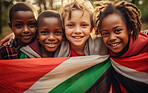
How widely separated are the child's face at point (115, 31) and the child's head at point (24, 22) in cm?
128

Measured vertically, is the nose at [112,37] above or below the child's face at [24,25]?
below

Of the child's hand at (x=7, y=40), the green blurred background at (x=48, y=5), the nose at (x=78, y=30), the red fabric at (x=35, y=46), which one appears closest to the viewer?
the nose at (x=78, y=30)

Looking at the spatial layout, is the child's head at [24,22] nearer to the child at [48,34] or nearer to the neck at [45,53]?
the child at [48,34]

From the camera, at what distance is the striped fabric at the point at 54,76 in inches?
61.4

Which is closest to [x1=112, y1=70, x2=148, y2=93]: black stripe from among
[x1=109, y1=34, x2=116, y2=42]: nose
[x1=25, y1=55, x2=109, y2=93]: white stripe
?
[x1=25, y1=55, x2=109, y2=93]: white stripe

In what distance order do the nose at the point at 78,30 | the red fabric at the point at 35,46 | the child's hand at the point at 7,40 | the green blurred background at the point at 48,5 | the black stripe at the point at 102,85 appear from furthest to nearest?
the green blurred background at the point at 48,5, the child's hand at the point at 7,40, the red fabric at the point at 35,46, the nose at the point at 78,30, the black stripe at the point at 102,85

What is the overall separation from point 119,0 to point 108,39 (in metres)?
0.72

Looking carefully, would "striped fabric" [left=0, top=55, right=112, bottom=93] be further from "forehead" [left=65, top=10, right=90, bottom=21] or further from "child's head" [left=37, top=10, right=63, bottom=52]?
"forehead" [left=65, top=10, right=90, bottom=21]

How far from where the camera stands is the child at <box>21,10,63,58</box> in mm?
1854

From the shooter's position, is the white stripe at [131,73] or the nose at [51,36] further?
the nose at [51,36]

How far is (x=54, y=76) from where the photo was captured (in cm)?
160

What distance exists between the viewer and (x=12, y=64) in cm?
162

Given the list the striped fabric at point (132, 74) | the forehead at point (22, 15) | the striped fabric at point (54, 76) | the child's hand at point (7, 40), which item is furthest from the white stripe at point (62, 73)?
the child's hand at point (7, 40)

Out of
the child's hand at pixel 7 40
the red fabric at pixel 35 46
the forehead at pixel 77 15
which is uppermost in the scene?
the forehead at pixel 77 15
